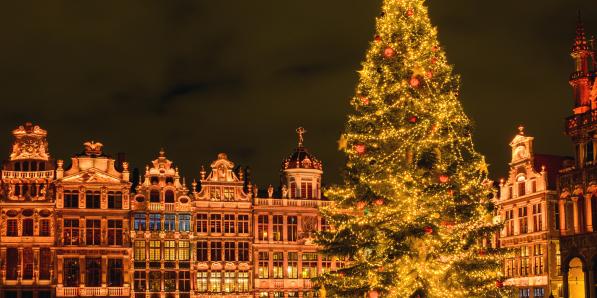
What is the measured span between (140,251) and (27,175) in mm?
7620

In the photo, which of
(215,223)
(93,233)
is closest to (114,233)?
(93,233)

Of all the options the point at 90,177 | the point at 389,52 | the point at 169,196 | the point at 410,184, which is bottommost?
the point at 410,184

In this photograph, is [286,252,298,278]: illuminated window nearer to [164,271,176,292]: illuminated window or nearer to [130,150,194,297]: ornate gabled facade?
[130,150,194,297]: ornate gabled facade

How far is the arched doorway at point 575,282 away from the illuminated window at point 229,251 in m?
19.3

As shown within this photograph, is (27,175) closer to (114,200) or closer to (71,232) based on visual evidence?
(71,232)

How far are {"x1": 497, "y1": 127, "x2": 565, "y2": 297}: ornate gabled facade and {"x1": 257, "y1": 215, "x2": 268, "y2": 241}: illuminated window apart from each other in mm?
13842

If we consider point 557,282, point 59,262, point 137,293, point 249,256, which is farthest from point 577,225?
point 59,262

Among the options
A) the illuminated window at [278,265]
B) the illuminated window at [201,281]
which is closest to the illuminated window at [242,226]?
the illuminated window at [278,265]

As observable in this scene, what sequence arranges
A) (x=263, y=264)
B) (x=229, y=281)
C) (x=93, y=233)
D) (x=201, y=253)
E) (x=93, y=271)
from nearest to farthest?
(x=93, y=271) < (x=93, y=233) < (x=201, y=253) < (x=229, y=281) < (x=263, y=264)

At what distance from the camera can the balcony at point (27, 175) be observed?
51.6m

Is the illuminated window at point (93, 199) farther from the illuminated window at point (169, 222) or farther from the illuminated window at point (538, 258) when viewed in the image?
the illuminated window at point (538, 258)

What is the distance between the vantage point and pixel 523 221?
5134cm

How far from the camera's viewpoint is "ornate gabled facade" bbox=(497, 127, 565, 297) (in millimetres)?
48906

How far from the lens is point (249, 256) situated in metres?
54.9
